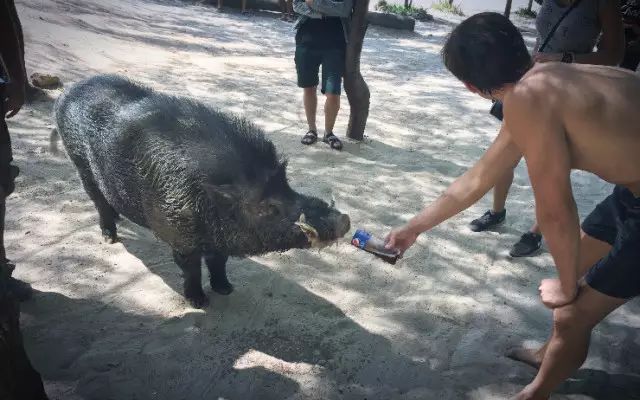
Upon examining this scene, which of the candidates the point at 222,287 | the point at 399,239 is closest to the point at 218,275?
the point at 222,287

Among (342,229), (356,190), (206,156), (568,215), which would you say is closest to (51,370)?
(206,156)

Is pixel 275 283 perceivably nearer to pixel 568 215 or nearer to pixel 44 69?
pixel 568 215

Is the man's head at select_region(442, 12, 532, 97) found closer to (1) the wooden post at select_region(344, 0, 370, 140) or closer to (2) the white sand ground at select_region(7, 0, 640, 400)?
(2) the white sand ground at select_region(7, 0, 640, 400)

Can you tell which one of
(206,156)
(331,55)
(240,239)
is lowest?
(240,239)

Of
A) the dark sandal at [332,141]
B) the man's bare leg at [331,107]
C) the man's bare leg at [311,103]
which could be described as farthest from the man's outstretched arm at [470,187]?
the man's bare leg at [311,103]

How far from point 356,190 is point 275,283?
5.24ft

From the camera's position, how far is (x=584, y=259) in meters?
2.43

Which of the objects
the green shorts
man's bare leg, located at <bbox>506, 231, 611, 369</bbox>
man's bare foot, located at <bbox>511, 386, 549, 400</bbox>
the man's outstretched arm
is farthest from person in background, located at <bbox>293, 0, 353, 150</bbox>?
man's bare foot, located at <bbox>511, 386, 549, 400</bbox>

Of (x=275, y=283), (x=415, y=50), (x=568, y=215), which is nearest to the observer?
(x=568, y=215)

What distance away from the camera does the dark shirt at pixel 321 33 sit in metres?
5.07

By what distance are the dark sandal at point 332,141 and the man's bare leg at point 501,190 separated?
6.78 ft

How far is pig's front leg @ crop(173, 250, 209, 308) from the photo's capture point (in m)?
2.96

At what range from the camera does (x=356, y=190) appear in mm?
4594

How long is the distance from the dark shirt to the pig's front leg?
3.03 metres
